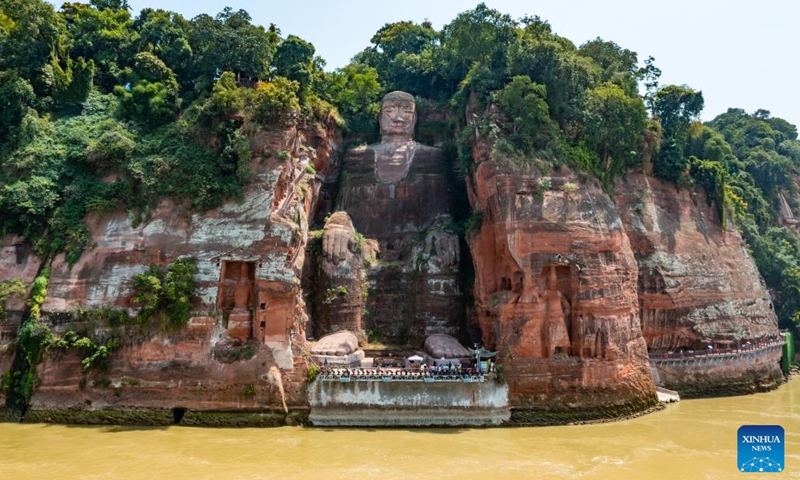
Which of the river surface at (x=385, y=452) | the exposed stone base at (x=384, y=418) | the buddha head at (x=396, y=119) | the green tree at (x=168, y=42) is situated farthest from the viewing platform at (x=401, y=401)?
the green tree at (x=168, y=42)

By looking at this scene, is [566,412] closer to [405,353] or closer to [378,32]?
[405,353]

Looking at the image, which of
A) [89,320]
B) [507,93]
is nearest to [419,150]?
[507,93]

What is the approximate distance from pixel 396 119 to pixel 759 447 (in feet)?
89.1

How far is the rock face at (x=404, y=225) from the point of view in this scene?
2955 centimetres

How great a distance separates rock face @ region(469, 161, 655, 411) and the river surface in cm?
173

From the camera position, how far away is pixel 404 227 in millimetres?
33625

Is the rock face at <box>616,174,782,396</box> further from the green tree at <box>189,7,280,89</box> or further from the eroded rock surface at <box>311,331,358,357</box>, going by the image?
the green tree at <box>189,7,280,89</box>

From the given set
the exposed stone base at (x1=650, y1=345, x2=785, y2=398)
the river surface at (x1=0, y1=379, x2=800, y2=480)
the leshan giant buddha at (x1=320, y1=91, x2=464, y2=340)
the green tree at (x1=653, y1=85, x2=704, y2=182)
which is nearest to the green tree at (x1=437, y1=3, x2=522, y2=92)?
the leshan giant buddha at (x1=320, y1=91, x2=464, y2=340)

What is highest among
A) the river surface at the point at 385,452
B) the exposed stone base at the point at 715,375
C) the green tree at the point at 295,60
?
the green tree at the point at 295,60

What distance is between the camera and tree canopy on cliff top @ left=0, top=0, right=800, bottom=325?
84.5 feet

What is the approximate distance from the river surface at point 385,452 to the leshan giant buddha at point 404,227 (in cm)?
803

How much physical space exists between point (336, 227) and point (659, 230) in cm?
1833

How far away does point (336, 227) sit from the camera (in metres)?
30.2

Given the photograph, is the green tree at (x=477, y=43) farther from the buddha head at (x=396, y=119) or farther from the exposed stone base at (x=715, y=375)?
the exposed stone base at (x=715, y=375)
